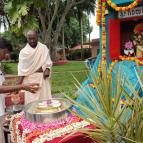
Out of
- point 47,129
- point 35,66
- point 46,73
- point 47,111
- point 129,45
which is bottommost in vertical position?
point 47,129

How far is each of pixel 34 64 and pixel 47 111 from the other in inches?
101

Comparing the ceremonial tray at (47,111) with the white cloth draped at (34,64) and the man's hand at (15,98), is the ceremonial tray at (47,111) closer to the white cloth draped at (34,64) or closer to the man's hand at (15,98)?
the man's hand at (15,98)

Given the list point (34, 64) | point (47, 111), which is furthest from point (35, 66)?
point (47, 111)

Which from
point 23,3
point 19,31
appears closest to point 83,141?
point 23,3

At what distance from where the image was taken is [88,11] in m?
36.4

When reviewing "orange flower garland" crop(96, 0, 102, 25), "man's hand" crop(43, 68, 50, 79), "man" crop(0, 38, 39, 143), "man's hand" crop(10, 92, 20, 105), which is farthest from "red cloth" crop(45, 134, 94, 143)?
"orange flower garland" crop(96, 0, 102, 25)

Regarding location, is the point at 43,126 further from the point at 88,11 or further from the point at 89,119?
the point at 88,11

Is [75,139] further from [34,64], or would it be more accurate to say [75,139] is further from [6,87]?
[34,64]

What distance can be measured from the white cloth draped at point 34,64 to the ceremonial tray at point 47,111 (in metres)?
2.19

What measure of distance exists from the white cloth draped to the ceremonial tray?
2186 millimetres

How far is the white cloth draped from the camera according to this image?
5.92 m

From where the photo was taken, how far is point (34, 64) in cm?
600

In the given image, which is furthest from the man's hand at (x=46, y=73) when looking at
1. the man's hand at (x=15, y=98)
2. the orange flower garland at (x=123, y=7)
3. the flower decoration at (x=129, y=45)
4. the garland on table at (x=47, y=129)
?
the garland on table at (x=47, y=129)

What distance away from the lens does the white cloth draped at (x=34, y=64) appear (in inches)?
233
